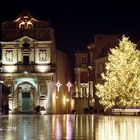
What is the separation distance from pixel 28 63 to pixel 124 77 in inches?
1060

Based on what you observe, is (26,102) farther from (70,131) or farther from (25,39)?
(70,131)

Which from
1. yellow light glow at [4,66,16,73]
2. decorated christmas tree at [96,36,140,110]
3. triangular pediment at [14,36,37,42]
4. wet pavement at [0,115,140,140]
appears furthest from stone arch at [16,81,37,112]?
wet pavement at [0,115,140,140]

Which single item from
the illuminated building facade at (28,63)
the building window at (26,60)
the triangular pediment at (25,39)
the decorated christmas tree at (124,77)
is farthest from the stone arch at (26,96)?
the decorated christmas tree at (124,77)

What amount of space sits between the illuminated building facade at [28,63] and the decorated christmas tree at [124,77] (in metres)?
22.3

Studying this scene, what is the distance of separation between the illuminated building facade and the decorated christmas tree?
22.3 m

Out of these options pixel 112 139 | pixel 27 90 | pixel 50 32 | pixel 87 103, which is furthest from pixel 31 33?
pixel 112 139

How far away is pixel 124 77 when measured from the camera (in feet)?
197

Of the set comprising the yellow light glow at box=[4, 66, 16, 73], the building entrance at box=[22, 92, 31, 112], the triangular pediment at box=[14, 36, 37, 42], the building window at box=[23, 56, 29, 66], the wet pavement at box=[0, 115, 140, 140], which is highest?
the triangular pediment at box=[14, 36, 37, 42]

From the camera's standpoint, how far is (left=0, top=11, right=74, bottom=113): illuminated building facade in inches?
3260

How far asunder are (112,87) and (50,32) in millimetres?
25381

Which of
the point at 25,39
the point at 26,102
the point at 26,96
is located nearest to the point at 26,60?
the point at 25,39

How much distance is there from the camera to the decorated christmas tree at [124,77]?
60.0m

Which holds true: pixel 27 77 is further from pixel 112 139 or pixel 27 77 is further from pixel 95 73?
pixel 112 139

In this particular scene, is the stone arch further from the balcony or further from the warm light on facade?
the warm light on facade
